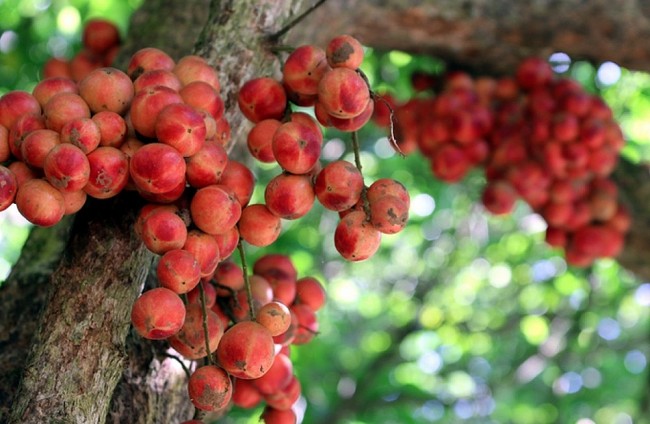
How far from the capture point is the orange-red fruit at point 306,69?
147 centimetres

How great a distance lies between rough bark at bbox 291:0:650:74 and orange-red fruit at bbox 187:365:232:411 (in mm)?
1797

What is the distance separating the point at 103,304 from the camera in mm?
1302

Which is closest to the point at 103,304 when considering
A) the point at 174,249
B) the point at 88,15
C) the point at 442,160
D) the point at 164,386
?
the point at 174,249

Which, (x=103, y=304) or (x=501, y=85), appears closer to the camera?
(x=103, y=304)

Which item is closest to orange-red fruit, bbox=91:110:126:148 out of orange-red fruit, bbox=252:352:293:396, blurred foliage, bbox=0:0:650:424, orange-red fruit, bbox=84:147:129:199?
orange-red fruit, bbox=84:147:129:199

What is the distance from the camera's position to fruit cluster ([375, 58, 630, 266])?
10.1ft

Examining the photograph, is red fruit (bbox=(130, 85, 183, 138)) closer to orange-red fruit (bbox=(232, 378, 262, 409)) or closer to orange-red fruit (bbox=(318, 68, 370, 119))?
orange-red fruit (bbox=(318, 68, 370, 119))

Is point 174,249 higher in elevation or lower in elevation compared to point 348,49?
lower

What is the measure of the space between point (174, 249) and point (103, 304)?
0.15 metres

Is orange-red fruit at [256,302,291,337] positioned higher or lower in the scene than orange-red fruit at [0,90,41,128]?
lower

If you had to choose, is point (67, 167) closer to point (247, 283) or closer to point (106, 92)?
point (106, 92)

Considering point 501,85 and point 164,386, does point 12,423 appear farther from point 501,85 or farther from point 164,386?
point 501,85

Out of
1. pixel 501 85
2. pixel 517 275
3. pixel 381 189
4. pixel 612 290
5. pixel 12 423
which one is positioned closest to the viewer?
pixel 12 423

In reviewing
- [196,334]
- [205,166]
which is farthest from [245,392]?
[205,166]
